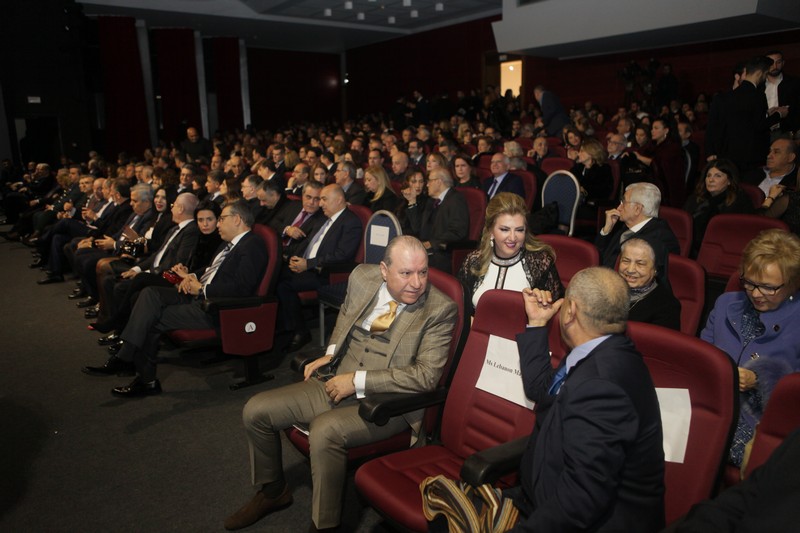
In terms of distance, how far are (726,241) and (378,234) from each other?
86.8 inches

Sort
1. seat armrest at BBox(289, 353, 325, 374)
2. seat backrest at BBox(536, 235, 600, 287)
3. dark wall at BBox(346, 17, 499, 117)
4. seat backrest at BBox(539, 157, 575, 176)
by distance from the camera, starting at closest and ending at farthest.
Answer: seat armrest at BBox(289, 353, 325, 374)
seat backrest at BBox(536, 235, 600, 287)
seat backrest at BBox(539, 157, 575, 176)
dark wall at BBox(346, 17, 499, 117)

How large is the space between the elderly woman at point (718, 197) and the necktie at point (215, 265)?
3165 mm

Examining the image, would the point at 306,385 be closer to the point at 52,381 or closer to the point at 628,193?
the point at 628,193

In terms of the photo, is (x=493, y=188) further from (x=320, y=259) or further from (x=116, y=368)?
(x=116, y=368)

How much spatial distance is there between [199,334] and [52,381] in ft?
3.84

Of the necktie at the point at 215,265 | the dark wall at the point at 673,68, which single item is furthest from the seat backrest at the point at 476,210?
the dark wall at the point at 673,68

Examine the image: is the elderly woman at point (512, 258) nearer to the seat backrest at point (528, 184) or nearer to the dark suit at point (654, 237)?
the dark suit at point (654, 237)

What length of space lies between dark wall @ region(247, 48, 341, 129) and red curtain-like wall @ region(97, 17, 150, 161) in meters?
5.81

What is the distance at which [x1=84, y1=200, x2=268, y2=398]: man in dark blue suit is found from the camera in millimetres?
3314

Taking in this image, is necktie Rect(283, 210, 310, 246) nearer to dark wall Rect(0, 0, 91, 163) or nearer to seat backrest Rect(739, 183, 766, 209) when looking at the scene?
seat backrest Rect(739, 183, 766, 209)

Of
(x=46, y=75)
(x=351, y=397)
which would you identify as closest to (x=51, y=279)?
(x=351, y=397)

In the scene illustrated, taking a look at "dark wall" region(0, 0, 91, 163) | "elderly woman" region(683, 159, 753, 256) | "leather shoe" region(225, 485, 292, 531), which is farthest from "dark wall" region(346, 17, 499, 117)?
"leather shoe" region(225, 485, 292, 531)

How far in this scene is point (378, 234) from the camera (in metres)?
3.85

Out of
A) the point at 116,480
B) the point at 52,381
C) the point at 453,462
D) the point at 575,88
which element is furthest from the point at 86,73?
the point at 453,462
